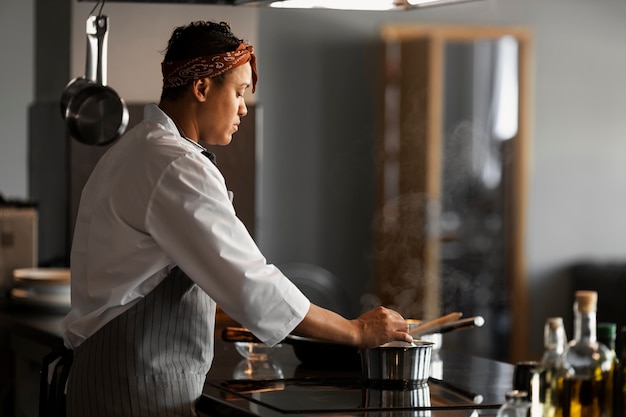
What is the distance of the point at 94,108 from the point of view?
3.42m

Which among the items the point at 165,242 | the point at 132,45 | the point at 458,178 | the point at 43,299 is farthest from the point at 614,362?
the point at 458,178

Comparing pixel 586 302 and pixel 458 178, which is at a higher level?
pixel 586 302

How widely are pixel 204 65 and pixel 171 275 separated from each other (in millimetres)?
438

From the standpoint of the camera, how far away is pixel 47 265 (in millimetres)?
4410

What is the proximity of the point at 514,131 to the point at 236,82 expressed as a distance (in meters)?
4.03

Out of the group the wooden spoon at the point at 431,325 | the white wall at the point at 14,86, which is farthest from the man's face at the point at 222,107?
the white wall at the point at 14,86

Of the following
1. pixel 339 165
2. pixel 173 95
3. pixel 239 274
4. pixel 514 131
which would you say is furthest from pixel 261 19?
pixel 239 274

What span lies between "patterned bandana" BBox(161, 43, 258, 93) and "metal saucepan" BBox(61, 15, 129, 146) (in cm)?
107

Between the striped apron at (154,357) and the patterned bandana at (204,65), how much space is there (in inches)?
16.0

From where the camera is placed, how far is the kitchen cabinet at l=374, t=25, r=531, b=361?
5.86 m

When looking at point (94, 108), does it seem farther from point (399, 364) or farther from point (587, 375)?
point (587, 375)

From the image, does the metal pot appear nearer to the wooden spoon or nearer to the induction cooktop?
the induction cooktop

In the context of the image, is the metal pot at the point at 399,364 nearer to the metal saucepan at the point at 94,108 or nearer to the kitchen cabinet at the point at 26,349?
the kitchen cabinet at the point at 26,349

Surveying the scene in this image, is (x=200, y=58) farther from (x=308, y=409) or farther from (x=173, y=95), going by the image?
(x=308, y=409)
